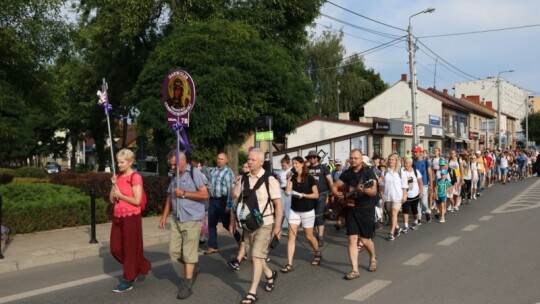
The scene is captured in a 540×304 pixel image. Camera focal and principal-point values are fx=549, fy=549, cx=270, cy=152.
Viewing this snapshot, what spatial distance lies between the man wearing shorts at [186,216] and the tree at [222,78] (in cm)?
980

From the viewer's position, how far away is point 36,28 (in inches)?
454

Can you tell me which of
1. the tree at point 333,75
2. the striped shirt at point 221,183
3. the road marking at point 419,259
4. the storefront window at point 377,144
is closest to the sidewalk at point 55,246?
the striped shirt at point 221,183

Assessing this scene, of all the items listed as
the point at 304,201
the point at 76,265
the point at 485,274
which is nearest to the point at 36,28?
the point at 76,265

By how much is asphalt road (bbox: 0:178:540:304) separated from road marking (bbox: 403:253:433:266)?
15 mm


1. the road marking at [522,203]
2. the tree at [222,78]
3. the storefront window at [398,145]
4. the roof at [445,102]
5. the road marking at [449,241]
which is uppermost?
the roof at [445,102]

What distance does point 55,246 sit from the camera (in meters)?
9.41

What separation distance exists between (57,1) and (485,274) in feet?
32.6

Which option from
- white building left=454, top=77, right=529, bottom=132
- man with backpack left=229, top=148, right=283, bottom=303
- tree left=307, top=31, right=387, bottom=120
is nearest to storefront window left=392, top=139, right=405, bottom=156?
tree left=307, top=31, right=387, bottom=120

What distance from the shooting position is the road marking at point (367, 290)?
6.05 m

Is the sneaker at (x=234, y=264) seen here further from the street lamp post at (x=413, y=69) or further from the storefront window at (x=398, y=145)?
the storefront window at (x=398, y=145)

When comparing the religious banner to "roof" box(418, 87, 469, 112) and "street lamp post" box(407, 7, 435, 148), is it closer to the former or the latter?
"street lamp post" box(407, 7, 435, 148)

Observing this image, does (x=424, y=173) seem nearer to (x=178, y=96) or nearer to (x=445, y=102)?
(x=178, y=96)

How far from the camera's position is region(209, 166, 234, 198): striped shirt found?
891cm

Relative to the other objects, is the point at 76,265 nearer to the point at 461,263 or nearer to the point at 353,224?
the point at 353,224
